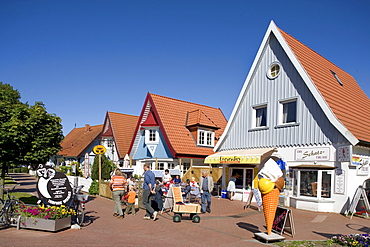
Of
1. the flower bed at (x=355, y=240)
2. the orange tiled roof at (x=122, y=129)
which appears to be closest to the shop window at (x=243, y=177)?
the flower bed at (x=355, y=240)

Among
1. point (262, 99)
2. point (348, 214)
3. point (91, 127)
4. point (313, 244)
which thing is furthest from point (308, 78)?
point (91, 127)

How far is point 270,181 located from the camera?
28.6 ft

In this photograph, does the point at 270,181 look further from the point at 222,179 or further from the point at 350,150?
the point at 222,179

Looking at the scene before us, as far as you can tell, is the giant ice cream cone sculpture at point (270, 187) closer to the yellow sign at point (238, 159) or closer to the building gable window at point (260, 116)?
the yellow sign at point (238, 159)

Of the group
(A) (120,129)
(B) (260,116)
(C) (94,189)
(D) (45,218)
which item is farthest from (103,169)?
(D) (45,218)

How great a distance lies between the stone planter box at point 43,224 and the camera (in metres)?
9.24

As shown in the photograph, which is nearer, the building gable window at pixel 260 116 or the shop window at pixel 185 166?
the building gable window at pixel 260 116

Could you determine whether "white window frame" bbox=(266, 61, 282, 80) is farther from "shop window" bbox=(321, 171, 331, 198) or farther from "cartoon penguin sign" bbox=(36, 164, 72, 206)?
"cartoon penguin sign" bbox=(36, 164, 72, 206)

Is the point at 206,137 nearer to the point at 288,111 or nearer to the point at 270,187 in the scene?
the point at 288,111

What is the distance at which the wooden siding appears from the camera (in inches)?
614

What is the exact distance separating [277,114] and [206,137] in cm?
1065

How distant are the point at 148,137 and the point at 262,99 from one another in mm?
11662

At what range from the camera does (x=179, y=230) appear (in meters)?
10.2

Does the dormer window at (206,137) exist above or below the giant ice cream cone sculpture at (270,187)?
above
